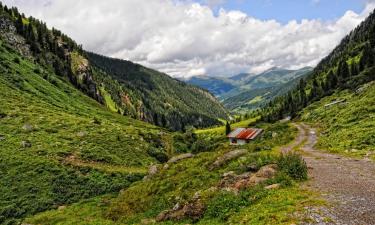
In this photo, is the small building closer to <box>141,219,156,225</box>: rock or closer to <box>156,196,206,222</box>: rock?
<box>141,219,156,225</box>: rock

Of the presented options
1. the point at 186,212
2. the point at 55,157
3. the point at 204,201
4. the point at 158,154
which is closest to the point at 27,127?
the point at 55,157

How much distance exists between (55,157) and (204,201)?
140ft

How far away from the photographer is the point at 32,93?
10662 cm

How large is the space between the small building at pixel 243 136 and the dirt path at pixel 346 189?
6127 centimetres

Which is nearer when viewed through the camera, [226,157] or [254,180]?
[254,180]

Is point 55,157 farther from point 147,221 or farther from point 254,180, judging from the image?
point 254,180

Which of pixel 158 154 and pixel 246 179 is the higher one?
pixel 246 179

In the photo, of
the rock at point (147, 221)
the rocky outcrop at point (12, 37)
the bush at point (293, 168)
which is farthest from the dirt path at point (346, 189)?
the rocky outcrop at point (12, 37)

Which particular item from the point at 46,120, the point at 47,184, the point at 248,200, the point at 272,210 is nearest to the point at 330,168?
the point at 248,200

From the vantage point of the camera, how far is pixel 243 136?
10069 centimetres

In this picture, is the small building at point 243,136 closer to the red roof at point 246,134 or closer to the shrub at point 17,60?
the red roof at point 246,134

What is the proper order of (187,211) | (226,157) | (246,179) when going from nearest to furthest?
(187,211), (246,179), (226,157)

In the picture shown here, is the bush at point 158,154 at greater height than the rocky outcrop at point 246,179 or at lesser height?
lesser

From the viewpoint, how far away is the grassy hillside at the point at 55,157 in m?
50.3
